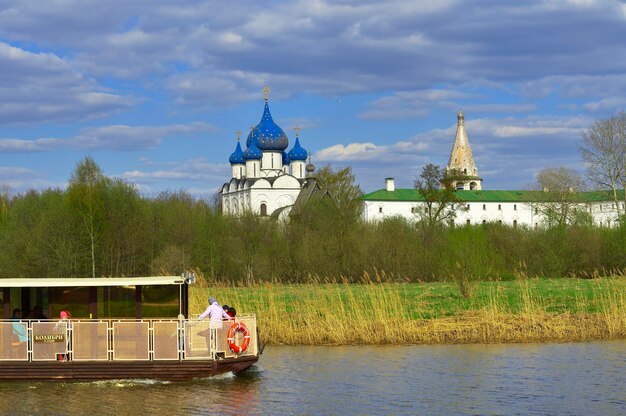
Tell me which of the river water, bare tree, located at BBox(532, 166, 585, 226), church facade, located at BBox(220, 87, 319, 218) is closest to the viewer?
the river water

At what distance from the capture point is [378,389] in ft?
Answer: 77.2

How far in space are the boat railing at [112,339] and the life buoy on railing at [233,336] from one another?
0.09 feet

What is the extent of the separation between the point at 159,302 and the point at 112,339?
1.51m

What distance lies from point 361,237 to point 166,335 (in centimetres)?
3449

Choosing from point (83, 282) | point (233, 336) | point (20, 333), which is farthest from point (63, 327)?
point (233, 336)

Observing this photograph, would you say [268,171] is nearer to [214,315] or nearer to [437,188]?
[437,188]

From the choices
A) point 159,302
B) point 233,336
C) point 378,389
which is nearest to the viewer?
point 378,389

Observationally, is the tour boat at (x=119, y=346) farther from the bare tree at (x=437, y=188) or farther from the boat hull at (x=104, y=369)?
the bare tree at (x=437, y=188)

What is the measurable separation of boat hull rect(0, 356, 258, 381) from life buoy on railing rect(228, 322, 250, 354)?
34 centimetres

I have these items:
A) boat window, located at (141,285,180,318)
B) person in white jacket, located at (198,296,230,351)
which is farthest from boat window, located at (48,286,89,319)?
person in white jacket, located at (198,296,230,351)

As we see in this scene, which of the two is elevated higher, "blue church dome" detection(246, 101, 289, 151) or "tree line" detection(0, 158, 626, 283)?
"blue church dome" detection(246, 101, 289, 151)

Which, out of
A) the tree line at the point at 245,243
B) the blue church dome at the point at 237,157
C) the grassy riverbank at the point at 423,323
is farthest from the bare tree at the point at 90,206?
the blue church dome at the point at 237,157

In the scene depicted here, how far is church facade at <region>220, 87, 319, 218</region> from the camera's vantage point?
12888 cm

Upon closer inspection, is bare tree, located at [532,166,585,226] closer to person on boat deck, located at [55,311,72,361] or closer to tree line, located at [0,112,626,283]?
tree line, located at [0,112,626,283]
